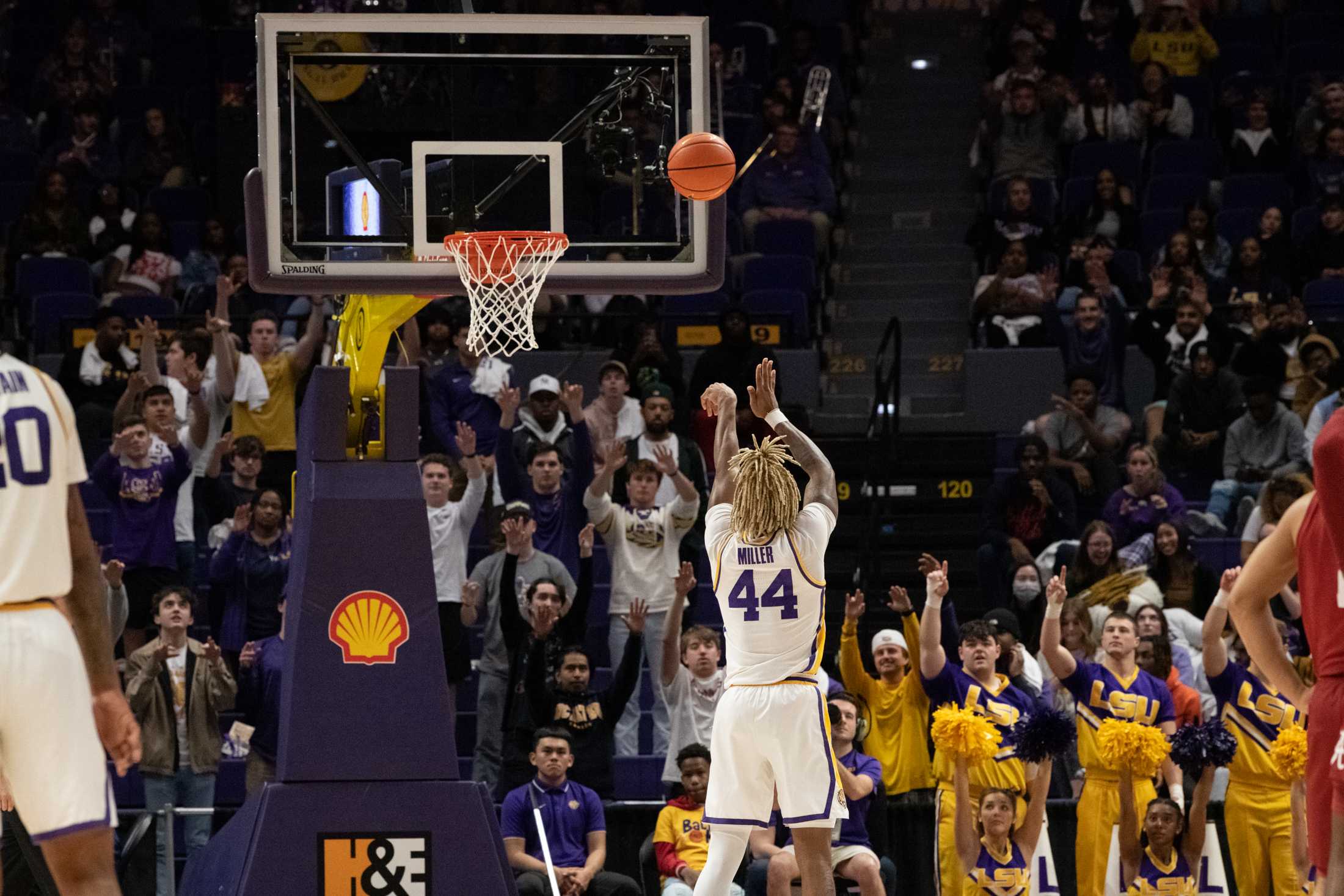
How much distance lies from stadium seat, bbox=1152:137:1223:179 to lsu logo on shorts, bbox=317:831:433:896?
1117 centimetres

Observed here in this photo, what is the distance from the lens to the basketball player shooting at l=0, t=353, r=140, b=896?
453 centimetres

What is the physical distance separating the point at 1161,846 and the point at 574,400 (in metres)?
4.48

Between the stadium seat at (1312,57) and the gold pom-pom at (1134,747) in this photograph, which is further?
the stadium seat at (1312,57)

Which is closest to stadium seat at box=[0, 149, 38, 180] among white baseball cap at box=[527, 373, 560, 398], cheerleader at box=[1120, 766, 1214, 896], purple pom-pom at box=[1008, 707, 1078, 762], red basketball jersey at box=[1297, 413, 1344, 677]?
white baseball cap at box=[527, 373, 560, 398]

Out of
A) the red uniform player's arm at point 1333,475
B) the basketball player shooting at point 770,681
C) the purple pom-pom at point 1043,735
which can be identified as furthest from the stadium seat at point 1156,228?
the red uniform player's arm at point 1333,475

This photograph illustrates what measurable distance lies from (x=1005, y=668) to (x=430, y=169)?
4529mm

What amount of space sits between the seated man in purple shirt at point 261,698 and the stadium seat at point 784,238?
694 cm

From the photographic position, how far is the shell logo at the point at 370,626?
324 inches

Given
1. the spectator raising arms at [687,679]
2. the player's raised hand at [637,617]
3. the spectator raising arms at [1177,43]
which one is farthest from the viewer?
the spectator raising arms at [1177,43]

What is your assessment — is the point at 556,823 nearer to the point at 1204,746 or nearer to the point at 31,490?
the point at 1204,746

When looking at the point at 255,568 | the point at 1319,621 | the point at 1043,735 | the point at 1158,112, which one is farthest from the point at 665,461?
the point at 1319,621

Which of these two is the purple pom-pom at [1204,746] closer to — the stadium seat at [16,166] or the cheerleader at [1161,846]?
the cheerleader at [1161,846]

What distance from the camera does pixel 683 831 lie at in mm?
10234

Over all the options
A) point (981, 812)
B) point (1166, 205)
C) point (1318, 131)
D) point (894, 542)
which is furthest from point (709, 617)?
point (1318, 131)
